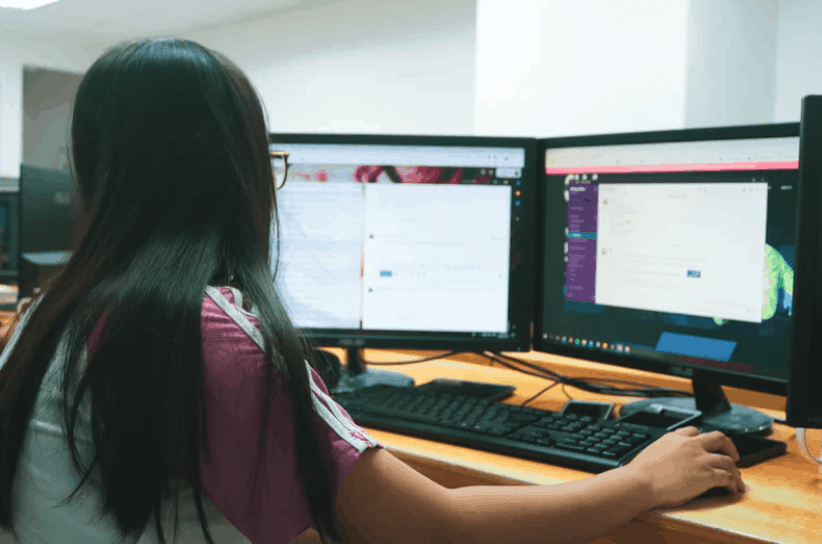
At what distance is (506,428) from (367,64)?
13.5ft

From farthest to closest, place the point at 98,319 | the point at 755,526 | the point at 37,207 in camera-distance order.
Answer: the point at 37,207
the point at 755,526
the point at 98,319

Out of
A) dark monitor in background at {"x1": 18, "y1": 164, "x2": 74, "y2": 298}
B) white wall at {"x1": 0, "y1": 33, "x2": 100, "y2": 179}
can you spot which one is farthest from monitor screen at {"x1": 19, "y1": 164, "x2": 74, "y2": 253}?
white wall at {"x1": 0, "y1": 33, "x2": 100, "y2": 179}

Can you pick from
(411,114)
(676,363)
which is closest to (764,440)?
(676,363)

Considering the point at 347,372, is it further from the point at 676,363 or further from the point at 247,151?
the point at 247,151

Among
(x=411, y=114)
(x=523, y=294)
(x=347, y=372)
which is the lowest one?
(x=347, y=372)

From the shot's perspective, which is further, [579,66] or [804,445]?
[579,66]

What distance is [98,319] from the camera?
56cm

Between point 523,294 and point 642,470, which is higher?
point 523,294

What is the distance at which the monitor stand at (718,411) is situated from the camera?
0.99 meters

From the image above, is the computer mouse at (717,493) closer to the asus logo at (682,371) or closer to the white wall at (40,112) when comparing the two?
the asus logo at (682,371)

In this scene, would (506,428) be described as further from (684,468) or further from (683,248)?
(683,248)

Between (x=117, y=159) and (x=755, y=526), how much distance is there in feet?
2.25

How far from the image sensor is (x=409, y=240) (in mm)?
1202

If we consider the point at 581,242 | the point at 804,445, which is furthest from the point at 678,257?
the point at 804,445
